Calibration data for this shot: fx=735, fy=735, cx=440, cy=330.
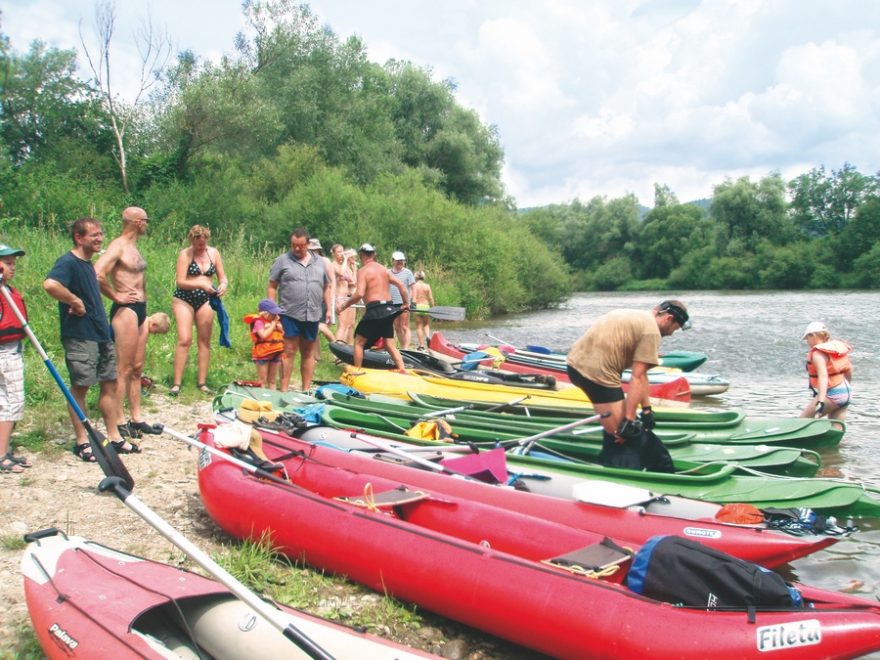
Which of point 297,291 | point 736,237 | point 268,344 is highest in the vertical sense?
point 736,237

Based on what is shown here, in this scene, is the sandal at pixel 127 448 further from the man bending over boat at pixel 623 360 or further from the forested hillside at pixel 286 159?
the forested hillside at pixel 286 159

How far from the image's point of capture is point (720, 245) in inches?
2169

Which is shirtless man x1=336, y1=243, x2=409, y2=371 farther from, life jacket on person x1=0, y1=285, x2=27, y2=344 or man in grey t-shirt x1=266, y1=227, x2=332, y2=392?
life jacket on person x1=0, y1=285, x2=27, y2=344

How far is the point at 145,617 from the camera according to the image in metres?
3.25

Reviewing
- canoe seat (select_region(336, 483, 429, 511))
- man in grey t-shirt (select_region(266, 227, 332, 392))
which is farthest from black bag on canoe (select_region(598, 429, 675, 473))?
man in grey t-shirt (select_region(266, 227, 332, 392))

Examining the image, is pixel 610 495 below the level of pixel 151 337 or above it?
below

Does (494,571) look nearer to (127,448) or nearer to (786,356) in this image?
(127,448)

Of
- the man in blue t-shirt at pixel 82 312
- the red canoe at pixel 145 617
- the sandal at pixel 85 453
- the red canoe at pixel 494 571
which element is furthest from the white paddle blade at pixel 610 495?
the sandal at pixel 85 453

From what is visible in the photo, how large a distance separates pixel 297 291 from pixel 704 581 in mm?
5533

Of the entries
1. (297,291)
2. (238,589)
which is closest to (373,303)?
(297,291)

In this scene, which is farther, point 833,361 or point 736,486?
point 833,361

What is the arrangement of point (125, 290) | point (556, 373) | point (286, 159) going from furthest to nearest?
point (286, 159) → point (556, 373) → point (125, 290)

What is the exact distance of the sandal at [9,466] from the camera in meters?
5.09

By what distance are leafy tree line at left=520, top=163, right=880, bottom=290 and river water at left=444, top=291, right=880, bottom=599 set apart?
1292 centimetres
